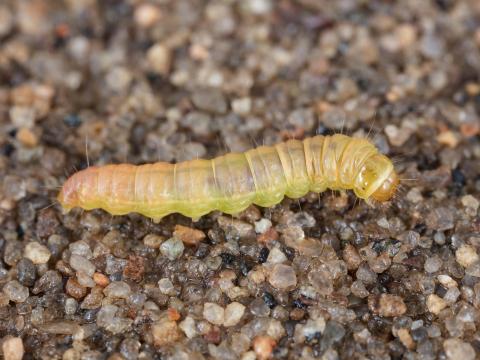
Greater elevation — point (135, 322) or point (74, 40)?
point (74, 40)

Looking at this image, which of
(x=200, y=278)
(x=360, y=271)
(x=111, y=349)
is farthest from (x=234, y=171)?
(x=111, y=349)

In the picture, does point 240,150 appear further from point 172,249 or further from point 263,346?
point 263,346

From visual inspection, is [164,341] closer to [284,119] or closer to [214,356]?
[214,356]

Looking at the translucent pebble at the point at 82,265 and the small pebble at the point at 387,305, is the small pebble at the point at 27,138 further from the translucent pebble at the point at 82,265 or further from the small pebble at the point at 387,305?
the small pebble at the point at 387,305

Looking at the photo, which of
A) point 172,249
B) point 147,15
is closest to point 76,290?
point 172,249

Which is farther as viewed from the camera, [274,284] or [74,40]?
[74,40]

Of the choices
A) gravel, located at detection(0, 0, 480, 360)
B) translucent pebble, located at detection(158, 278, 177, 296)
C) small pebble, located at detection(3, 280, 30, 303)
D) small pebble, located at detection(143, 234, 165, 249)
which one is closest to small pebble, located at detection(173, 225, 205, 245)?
gravel, located at detection(0, 0, 480, 360)

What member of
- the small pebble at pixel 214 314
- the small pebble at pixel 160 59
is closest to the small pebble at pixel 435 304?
the small pebble at pixel 214 314

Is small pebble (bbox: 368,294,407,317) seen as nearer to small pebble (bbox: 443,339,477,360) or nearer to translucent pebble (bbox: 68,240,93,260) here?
small pebble (bbox: 443,339,477,360)
